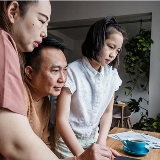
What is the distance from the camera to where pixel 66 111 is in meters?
1.04

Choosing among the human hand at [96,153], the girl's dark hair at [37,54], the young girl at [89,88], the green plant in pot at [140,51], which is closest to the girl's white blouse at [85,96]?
the young girl at [89,88]

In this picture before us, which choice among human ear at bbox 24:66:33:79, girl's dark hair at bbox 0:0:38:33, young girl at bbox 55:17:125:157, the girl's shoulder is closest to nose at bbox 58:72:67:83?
young girl at bbox 55:17:125:157

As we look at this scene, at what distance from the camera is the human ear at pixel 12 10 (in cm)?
58

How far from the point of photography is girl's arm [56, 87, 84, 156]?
3.25 ft

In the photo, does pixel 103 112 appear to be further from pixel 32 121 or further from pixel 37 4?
pixel 37 4

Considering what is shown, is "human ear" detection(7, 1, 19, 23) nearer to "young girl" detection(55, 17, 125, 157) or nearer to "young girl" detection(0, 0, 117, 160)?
"young girl" detection(0, 0, 117, 160)

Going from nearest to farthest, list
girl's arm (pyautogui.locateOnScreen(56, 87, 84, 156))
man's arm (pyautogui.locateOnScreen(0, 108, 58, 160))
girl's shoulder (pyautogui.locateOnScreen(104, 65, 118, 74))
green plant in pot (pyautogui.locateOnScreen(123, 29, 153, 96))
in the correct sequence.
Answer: man's arm (pyautogui.locateOnScreen(0, 108, 58, 160)) < girl's arm (pyautogui.locateOnScreen(56, 87, 84, 156)) < girl's shoulder (pyautogui.locateOnScreen(104, 65, 118, 74)) < green plant in pot (pyautogui.locateOnScreen(123, 29, 153, 96))

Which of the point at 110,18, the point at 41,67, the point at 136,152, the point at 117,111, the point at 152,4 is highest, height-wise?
the point at 152,4

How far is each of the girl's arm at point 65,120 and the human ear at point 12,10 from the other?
1.68ft

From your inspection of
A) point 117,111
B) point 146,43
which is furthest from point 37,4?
point 117,111

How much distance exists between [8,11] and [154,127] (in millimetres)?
2776

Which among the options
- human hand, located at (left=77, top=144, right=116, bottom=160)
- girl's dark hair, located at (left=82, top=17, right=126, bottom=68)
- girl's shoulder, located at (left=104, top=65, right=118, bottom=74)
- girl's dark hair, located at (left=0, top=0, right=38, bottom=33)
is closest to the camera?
girl's dark hair, located at (left=0, top=0, right=38, bottom=33)

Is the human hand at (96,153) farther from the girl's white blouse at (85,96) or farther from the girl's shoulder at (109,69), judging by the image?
the girl's shoulder at (109,69)

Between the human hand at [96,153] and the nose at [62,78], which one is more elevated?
the nose at [62,78]
